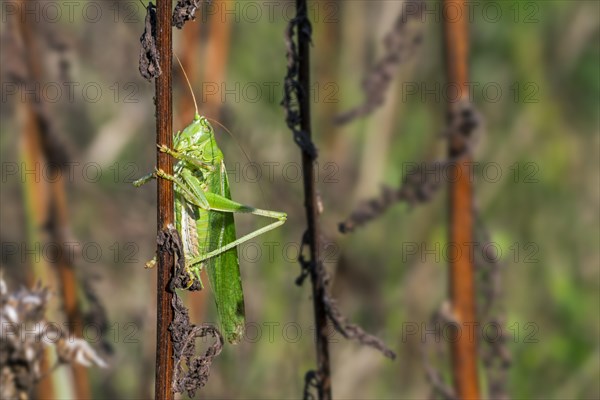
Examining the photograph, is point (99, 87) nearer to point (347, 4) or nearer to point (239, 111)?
point (239, 111)

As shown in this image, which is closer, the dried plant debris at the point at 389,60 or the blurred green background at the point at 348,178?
the dried plant debris at the point at 389,60

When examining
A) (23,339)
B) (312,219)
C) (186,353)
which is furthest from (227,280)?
(186,353)

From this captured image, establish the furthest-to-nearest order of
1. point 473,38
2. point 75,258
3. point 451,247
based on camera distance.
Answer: point 473,38
point 75,258
point 451,247

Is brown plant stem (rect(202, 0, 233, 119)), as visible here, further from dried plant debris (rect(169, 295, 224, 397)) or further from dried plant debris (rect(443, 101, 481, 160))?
dried plant debris (rect(169, 295, 224, 397))

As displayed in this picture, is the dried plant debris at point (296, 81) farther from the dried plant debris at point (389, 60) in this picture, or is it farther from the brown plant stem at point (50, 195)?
the brown plant stem at point (50, 195)

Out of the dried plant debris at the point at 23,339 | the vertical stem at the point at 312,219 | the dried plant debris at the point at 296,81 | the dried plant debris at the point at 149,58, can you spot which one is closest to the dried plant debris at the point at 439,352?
the vertical stem at the point at 312,219

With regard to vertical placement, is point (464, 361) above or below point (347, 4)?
below

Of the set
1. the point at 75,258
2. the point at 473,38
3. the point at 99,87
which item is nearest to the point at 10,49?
the point at 75,258
